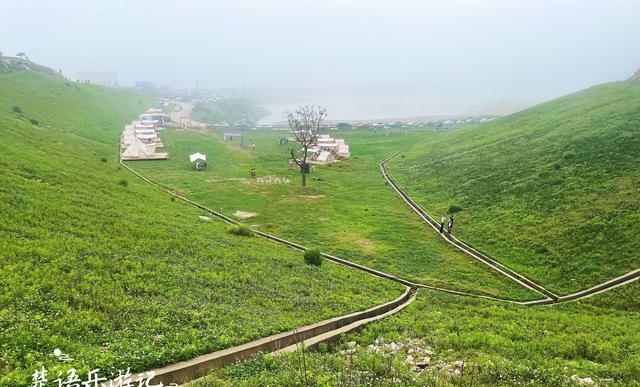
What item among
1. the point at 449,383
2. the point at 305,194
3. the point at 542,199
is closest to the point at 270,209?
the point at 305,194

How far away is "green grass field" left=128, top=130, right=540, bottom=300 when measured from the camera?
29328 mm

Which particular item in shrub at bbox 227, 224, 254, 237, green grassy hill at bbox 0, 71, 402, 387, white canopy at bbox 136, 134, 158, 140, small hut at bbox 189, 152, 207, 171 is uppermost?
white canopy at bbox 136, 134, 158, 140

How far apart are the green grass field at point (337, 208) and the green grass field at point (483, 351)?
15.5 feet

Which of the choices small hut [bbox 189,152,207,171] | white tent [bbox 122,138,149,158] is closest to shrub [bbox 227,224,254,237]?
small hut [bbox 189,152,207,171]

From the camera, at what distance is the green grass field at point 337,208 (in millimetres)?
29328

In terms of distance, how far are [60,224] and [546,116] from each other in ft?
248

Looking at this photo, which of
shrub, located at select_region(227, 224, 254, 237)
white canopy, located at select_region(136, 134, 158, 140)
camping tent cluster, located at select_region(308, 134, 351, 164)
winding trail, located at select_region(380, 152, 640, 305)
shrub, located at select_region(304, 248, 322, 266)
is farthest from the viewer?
white canopy, located at select_region(136, 134, 158, 140)

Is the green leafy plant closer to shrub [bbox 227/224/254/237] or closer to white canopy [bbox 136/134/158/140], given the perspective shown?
shrub [bbox 227/224/254/237]

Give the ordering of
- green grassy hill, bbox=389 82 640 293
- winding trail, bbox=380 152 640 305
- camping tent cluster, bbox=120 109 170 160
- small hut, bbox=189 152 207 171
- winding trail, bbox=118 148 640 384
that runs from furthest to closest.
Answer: camping tent cluster, bbox=120 109 170 160
small hut, bbox=189 152 207 171
green grassy hill, bbox=389 82 640 293
winding trail, bbox=380 152 640 305
winding trail, bbox=118 148 640 384

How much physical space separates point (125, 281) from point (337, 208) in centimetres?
3128

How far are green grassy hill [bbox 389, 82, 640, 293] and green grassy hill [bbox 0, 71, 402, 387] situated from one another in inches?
499

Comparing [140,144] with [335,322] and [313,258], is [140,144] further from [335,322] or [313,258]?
A: [335,322]

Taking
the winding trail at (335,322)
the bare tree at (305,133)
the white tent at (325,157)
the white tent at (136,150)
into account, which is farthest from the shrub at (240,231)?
the white tent at (136,150)

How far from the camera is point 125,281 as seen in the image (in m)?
16.8
